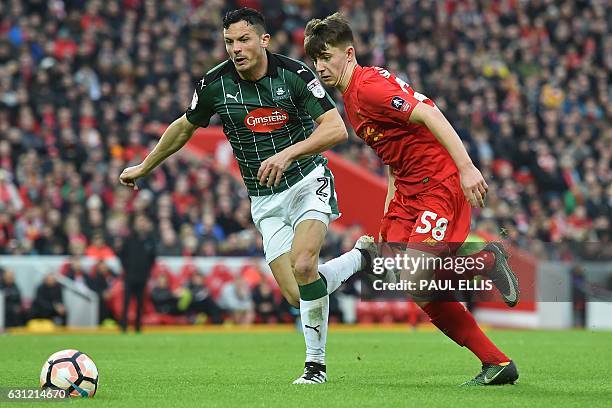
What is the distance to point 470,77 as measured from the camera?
26.3 metres

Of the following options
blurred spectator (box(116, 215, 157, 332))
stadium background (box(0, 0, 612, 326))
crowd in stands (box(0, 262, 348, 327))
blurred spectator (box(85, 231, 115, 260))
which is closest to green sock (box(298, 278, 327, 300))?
stadium background (box(0, 0, 612, 326))

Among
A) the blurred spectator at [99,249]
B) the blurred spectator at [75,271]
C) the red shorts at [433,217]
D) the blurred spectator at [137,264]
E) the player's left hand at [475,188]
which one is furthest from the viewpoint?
the blurred spectator at [99,249]

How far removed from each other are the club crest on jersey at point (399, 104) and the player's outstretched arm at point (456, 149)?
6cm

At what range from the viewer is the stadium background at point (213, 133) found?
63.2 ft

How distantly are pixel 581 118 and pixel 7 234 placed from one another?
46.5ft

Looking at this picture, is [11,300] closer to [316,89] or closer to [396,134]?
[316,89]

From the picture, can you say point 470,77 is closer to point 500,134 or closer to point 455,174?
point 500,134

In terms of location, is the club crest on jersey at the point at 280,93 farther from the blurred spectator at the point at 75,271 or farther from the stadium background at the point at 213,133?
the blurred spectator at the point at 75,271

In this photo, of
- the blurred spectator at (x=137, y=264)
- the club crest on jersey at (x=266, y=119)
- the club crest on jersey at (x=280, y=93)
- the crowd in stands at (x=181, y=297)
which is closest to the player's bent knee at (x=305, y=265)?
the club crest on jersey at (x=266, y=119)

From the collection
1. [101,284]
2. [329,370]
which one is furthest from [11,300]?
[329,370]

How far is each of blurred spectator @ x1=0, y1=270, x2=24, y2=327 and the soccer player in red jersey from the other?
469 inches

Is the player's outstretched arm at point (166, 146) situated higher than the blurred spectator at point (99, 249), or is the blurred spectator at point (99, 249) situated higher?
the player's outstretched arm at point (166, 146)

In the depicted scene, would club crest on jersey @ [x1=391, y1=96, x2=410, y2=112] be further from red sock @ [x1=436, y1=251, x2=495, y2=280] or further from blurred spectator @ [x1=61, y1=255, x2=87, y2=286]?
blurred spectator @ [x1=61, y1=255, x2=87, y2=286]

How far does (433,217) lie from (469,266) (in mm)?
603
